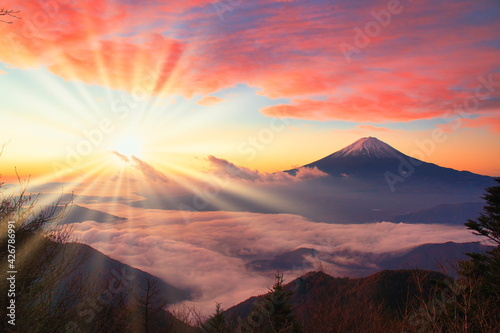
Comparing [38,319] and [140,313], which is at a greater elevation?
[38,319]

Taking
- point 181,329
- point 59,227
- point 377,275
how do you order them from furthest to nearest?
point 377,275 → point 181,329 → point 59,227

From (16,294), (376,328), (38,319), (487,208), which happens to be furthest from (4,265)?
(487,208)

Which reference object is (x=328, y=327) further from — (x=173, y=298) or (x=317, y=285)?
(x=173, y=298)

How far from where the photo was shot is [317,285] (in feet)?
456

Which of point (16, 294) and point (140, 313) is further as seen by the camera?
point (140, 313)

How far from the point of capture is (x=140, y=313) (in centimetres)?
2058

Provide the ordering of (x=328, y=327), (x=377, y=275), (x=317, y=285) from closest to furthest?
1. (x=328, y=327)
2. (x=377, y=275)
3. (x=317, y=285)

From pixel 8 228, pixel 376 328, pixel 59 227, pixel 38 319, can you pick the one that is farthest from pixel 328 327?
pixel 8 228

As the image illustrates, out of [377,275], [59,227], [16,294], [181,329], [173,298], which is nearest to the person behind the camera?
[16,294]

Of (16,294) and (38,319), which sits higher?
(16,294)

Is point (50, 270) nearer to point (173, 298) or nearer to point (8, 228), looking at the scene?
point (8, 228)

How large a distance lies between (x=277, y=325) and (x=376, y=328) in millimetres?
12610

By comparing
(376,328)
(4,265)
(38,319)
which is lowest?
(376,328)

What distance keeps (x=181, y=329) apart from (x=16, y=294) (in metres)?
17.5
